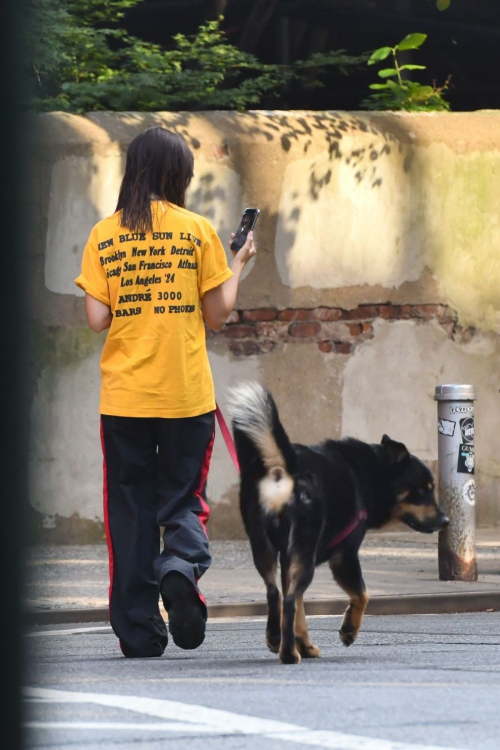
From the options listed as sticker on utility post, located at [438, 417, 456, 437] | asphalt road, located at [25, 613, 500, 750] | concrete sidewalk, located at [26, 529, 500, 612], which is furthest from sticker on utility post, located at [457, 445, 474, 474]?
asphalt road, located at [25, 613, 500, 750]

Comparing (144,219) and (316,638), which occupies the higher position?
(144,219)

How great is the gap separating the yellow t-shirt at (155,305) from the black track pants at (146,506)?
0.09 m

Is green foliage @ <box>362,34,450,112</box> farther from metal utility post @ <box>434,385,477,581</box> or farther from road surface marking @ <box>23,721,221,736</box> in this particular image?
road surface marking @ <box>23,721,221,736</box>

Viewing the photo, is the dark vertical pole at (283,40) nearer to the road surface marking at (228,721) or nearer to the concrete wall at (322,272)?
the concrete wall at (322,272)

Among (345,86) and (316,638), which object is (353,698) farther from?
(345,86)

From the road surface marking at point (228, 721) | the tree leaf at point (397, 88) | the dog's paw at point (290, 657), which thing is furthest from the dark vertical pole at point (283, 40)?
the road surface marking at point (228, 721)

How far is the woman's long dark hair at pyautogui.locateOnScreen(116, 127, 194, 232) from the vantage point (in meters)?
5.12

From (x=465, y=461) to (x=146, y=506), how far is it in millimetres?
3553

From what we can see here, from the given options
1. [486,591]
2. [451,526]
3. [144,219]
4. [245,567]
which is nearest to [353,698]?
[144,219]

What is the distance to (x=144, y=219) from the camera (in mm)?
5090

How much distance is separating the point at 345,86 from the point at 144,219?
10949 millimetres

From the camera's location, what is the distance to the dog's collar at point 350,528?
529cm

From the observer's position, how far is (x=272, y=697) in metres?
4.20

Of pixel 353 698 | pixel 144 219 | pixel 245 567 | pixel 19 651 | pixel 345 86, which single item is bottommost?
pixel 245 567
